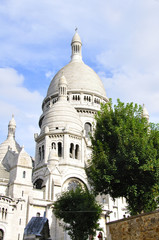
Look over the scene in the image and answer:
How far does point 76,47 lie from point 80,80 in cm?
1526

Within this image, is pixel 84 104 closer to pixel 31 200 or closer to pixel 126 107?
pixel 31 200

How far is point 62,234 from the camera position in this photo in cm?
3997

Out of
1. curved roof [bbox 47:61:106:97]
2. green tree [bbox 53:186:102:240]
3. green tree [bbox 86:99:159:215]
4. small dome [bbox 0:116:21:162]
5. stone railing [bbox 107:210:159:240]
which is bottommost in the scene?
stone railing [bbox 107:210:159:240]

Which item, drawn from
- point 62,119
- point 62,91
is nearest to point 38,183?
point 62,119

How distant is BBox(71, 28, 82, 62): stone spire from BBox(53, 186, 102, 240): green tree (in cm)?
5188

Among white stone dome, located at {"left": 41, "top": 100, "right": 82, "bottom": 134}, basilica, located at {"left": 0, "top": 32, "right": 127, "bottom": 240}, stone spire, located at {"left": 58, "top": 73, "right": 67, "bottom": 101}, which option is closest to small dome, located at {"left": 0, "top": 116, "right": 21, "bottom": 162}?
basilica, located at {"left": 0, "top": 32, "right": 127, "bottom": 240}

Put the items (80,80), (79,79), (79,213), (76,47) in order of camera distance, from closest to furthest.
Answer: (79,213) < (80,80) < (79,79) < (76,47)

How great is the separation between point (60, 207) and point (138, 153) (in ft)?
34.6

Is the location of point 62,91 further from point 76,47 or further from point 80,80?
point 76,47

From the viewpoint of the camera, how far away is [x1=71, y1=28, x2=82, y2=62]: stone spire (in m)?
80.2

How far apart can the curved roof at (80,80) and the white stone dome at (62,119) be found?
13.7 meters

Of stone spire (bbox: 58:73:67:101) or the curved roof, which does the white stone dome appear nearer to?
stone spire (bbox: 58:73:67:101)

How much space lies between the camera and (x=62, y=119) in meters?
53.5

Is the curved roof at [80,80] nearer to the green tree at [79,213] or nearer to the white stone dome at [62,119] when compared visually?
the white stone dome at [62,119]
